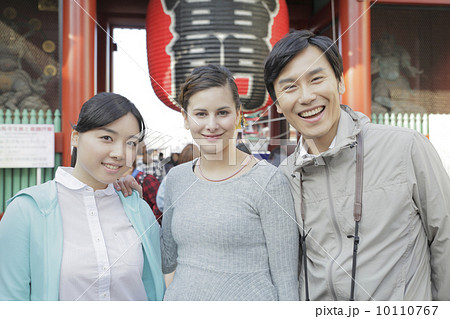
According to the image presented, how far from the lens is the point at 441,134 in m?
4.23

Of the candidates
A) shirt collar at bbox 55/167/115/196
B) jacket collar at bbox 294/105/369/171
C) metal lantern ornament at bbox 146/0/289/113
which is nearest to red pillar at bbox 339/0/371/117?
metal lantern ornament at bbox 146/0/289/113

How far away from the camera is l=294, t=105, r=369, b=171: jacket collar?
1.11m

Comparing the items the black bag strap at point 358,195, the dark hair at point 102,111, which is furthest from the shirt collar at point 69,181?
the black bag strap at point 358,195

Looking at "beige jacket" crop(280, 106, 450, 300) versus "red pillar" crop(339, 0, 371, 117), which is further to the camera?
"red pillar" crop(339, 0, 371, 117)

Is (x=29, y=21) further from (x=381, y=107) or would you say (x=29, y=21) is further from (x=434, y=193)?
(x=434, y=193)

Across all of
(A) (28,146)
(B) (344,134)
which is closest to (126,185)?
(B) (344,134)

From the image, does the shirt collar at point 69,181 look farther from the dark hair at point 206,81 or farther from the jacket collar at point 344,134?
the jacket collar at point 344,134

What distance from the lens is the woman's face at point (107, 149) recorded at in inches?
45.8

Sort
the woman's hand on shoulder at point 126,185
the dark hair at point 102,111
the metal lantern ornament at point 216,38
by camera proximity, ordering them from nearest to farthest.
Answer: the dark hair at point 102,111
the woman's hand on shoulder at point 126,185
the metal lantern ornament at point 216,38

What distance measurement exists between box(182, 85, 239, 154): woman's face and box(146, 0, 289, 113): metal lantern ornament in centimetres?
188

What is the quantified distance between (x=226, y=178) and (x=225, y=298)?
1.16ft

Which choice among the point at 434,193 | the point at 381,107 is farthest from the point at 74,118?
the point at 381,107

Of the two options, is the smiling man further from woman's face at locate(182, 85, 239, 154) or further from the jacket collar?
woman's face at locate(182, 85, 239, 154)

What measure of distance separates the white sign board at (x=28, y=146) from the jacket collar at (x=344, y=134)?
111 inches
